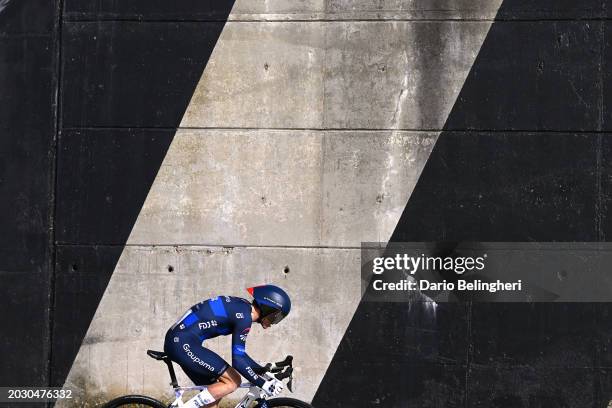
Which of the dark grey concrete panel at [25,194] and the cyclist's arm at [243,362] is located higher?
the dark grey concrete panel at [25,194]

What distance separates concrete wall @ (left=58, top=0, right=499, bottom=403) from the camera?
990cm

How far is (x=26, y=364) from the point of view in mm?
10133

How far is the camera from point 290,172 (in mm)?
10008

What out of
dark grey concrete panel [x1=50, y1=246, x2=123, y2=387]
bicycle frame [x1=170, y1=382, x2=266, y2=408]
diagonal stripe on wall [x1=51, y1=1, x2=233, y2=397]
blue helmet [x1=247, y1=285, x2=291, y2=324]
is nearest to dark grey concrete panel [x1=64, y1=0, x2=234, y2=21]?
diagonal stripe on wall [x1=51, y1=1, x2=233, y2=397]

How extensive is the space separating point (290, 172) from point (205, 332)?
7.80ft

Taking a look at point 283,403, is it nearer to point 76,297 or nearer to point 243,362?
point 243,362

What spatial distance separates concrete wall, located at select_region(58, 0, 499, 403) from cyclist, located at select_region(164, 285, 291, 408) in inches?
66.4

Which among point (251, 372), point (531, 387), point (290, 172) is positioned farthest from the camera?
point (290, 172)

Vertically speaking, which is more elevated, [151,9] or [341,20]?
[151,9]

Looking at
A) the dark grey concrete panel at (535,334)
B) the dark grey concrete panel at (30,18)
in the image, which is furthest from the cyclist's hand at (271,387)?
the dark grey concrete panel at (30,18)

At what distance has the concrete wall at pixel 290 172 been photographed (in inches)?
390

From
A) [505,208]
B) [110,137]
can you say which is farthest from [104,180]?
[505,208]

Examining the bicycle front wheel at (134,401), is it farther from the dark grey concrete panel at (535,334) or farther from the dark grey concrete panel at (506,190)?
the dark grey concrete panel at (535,334)

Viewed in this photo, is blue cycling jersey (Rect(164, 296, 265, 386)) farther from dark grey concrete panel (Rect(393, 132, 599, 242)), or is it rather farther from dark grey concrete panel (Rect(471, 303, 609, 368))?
dark grey concrete panel (Rect(471, 303, 609, 368))
